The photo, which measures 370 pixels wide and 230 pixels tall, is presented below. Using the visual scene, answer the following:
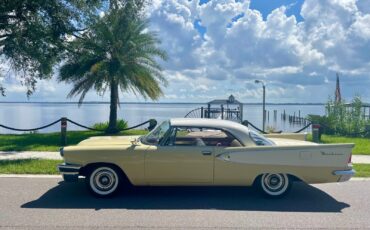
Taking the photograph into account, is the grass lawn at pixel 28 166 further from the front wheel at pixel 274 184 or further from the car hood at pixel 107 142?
the front wheel at pixel 274 184

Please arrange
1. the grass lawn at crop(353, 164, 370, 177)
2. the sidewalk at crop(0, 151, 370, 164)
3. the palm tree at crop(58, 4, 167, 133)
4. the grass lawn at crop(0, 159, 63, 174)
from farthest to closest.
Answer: the palm tree at crop(58, 4, 167, 133)
the sidewalk at crop(0, 151, 370, 164)
the grass lawn at crop(353, 164, 370, 177)
the grass lawn at crop(0, 159, 63, 174)

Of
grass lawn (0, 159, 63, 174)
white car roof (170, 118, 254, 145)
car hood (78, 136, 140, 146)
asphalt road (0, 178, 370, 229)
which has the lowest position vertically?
asphalt road (0, 178, 370, 229)

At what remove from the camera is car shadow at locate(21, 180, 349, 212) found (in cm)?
616

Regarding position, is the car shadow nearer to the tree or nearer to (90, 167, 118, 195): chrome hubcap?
(90, 167, 118, 195): chrome hubcap

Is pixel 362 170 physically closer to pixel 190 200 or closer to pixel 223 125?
pixel 223 125

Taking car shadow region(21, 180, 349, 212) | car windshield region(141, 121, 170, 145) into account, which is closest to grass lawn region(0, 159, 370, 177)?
car shadow region(21, 180, 349, 212)

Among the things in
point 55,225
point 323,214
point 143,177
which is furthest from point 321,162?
point 55,225

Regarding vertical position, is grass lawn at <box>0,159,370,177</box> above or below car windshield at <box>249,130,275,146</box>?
below

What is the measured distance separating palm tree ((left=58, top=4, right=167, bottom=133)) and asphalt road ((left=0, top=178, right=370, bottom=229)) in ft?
35.0

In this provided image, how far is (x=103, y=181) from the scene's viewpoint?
6617 millimetres

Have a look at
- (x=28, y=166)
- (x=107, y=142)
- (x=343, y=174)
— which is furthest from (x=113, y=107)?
(x=343, y=174)

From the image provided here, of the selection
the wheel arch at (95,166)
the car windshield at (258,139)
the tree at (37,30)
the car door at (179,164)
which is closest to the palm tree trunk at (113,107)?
the tree at (37,30)

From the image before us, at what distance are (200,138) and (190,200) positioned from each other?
111 cm

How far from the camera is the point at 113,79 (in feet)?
57.9
